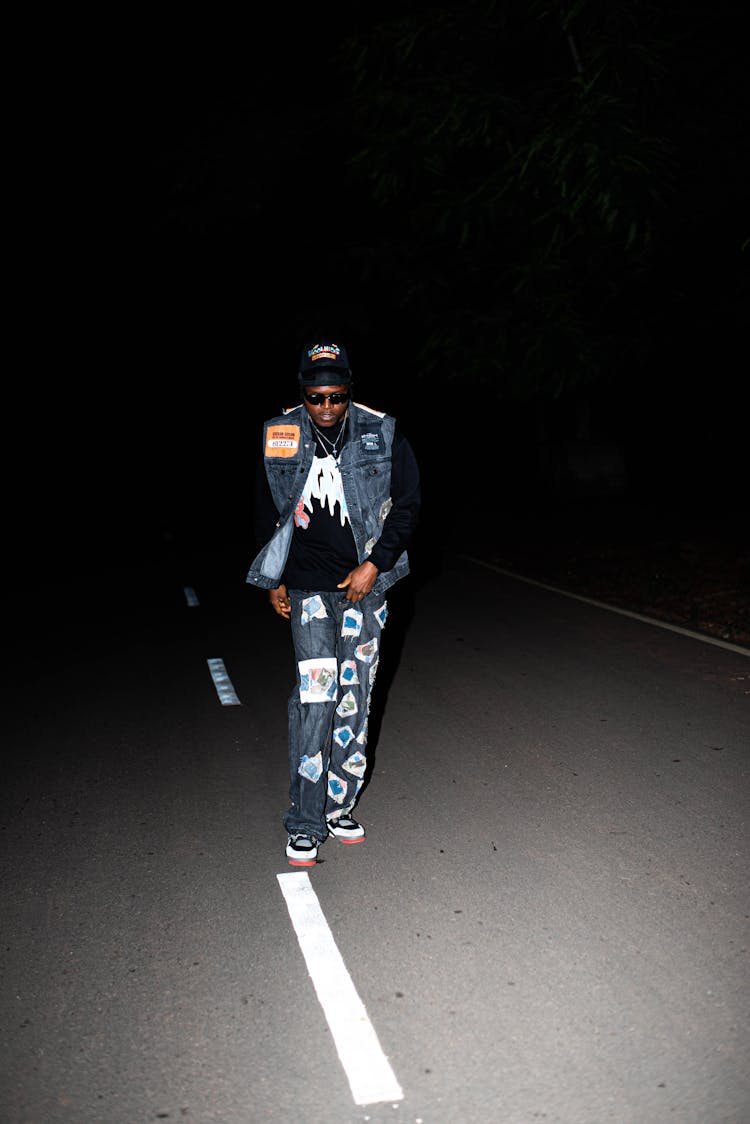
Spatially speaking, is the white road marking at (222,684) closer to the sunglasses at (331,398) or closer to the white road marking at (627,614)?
the sunglasses at (331,398)

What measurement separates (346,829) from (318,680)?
0.75 metres

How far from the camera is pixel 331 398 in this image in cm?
480

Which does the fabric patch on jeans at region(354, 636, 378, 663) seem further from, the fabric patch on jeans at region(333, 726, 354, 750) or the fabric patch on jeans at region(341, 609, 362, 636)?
the fabric patch on jeans at region(333, 726, 354, 750)

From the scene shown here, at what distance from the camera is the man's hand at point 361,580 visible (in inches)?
188

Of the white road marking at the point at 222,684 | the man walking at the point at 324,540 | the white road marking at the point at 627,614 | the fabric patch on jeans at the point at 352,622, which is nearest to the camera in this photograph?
the man walking at the point at 324,540

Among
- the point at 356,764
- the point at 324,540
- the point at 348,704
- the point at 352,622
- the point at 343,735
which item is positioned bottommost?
the point at 356,764

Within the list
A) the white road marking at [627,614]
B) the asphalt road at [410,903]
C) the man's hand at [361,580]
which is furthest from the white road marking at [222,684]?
the white road marking at [627,614]

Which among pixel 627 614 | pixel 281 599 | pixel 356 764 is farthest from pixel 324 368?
pixel 627 614

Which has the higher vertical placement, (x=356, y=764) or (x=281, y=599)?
(x=281, y=599)

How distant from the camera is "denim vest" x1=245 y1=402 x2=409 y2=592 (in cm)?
488

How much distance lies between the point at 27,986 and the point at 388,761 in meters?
2.90

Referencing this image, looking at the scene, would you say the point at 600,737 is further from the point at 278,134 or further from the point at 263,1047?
the point at 278,134

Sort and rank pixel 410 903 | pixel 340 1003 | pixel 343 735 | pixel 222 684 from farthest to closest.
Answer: pixel 222 684 < pixel 343 735 < pixel 410 903 < pixel 340 1003

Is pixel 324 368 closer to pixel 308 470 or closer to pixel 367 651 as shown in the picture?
pixel 308 470
